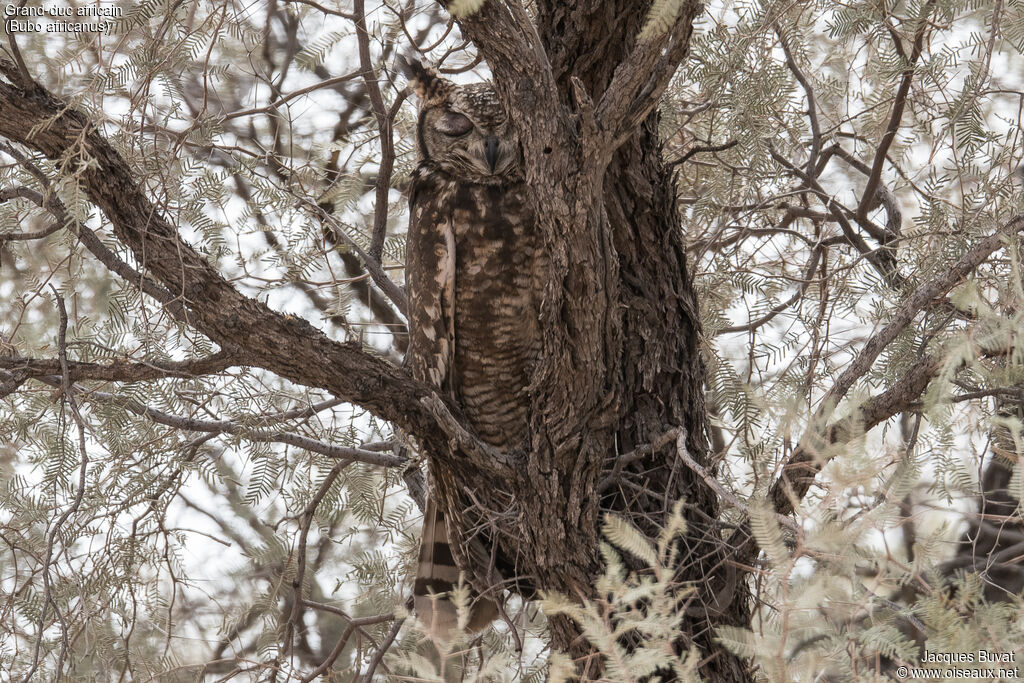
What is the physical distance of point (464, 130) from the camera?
8.79ft

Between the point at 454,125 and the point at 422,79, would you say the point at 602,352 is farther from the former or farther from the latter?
the point at 422,79

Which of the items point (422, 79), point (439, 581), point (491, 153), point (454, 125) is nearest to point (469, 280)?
point (491, 153)

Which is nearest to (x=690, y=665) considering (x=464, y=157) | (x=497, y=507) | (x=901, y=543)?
(x=497, y=507)

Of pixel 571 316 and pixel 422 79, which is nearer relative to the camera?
pixel 571 316

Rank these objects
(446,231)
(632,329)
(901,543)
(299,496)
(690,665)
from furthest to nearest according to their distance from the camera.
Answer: (901,543) → (299,496) → (446,231) → (632,329) → (690,665)

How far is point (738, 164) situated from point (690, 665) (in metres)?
2.02

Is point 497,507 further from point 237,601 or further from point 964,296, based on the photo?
point 237,601

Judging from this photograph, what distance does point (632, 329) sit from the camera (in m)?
2.24

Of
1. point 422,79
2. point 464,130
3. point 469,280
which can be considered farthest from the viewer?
point 422,79

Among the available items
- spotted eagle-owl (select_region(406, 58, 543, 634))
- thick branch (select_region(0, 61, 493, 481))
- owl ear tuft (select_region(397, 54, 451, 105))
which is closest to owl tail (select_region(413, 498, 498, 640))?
spotted eagle-owl (select_region(406, 58, 543, 634))

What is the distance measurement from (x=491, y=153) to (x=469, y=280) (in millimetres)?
360

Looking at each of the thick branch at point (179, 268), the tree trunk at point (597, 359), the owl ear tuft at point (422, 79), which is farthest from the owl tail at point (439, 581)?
the owl ear tuft at point (422, 79)

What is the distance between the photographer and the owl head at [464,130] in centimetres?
261

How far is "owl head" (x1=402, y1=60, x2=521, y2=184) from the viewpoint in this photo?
2.61 metres
